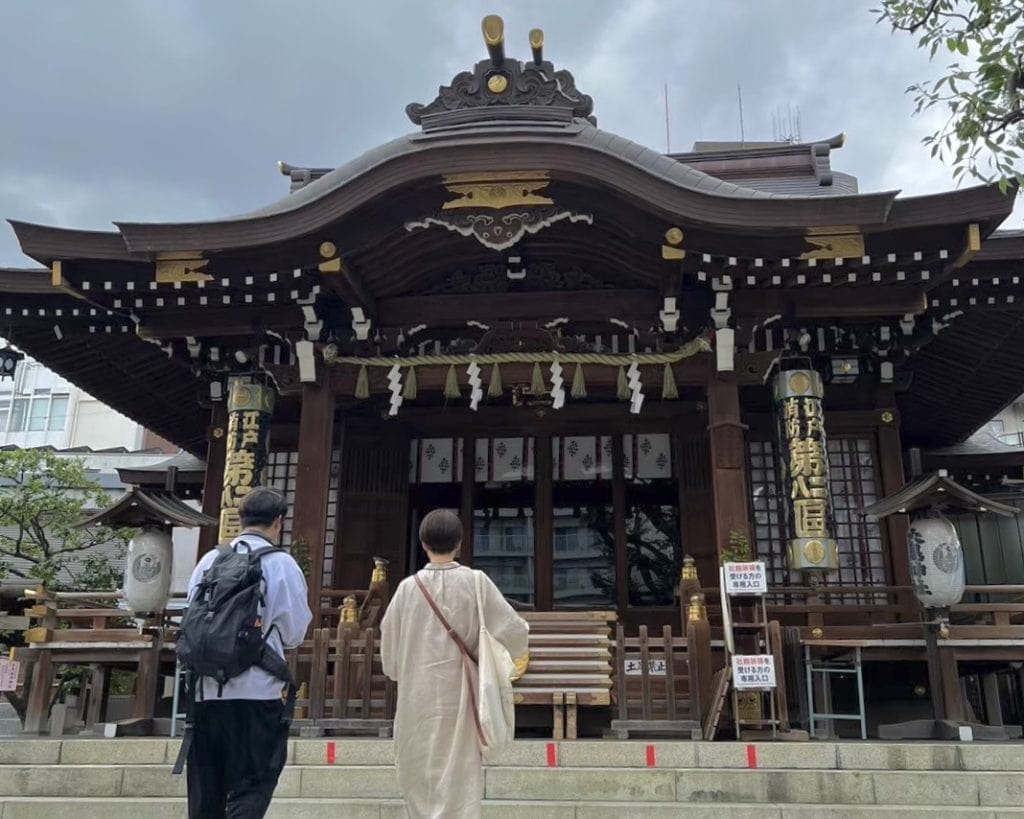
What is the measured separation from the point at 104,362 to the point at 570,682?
292 inches

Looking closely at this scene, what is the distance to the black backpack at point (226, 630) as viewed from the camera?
10.7 ft

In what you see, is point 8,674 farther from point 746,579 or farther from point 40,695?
point 746,579

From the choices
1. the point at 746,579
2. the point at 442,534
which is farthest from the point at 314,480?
the point at 442,534

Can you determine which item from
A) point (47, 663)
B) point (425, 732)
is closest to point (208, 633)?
point (425, 732)

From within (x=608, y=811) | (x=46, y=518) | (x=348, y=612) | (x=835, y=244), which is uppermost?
(x=835, y=244)

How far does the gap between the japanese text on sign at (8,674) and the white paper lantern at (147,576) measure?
62.4 inches

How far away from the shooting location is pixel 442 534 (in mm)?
3674

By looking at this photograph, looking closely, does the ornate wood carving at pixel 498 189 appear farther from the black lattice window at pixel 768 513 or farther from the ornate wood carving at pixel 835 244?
the black lattice window at pixel 768 513

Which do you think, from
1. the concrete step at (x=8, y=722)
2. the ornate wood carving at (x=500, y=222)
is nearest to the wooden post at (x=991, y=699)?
the ornate wood carving at (x=500, y=222)

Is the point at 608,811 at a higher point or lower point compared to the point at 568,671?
lower

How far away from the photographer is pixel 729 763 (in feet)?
19.7

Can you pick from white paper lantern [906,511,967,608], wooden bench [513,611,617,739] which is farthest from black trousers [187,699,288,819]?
white paper lantern [906,511,967,608]

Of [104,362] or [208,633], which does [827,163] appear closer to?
[104,362]

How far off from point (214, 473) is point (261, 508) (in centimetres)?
794
